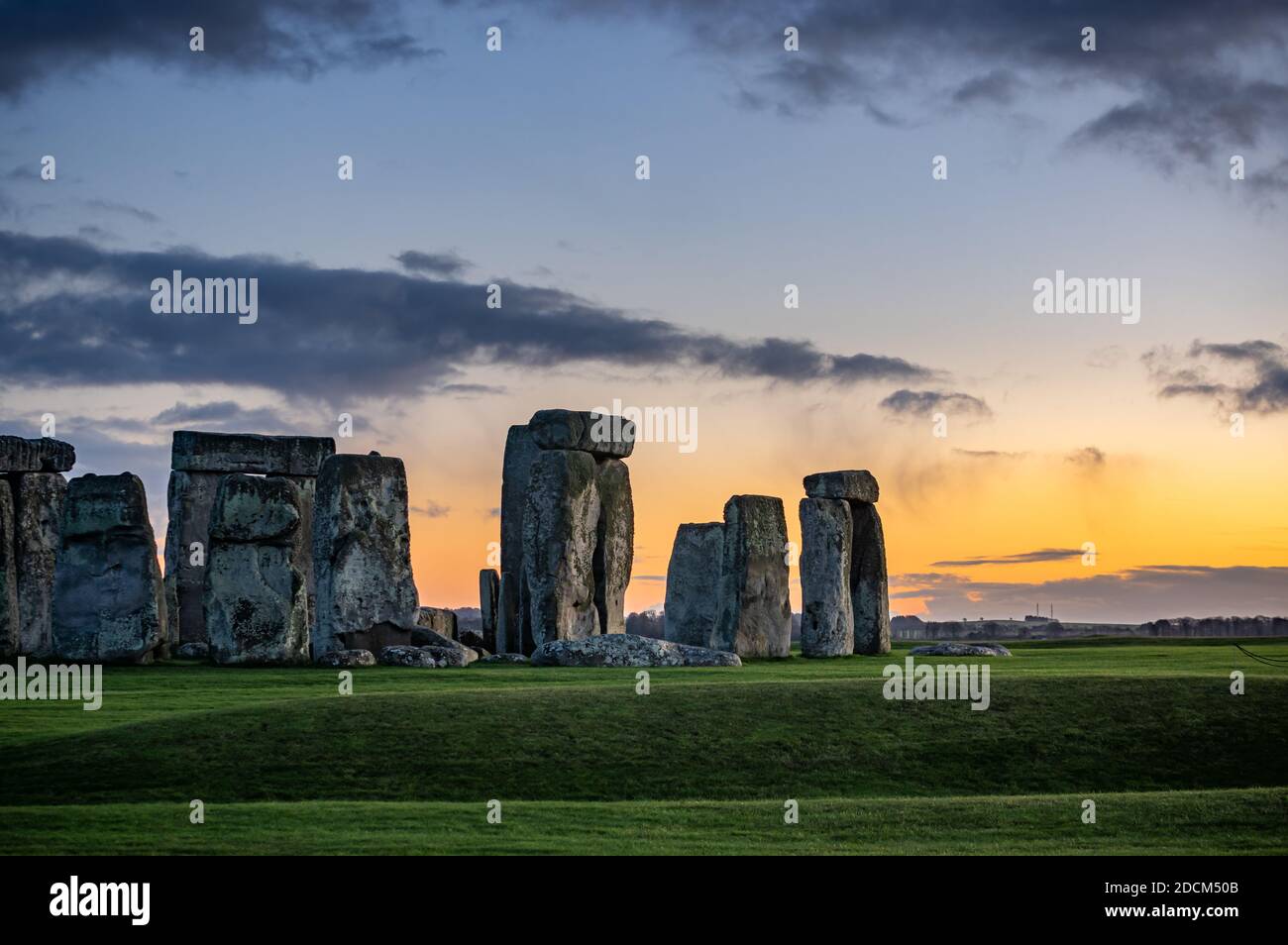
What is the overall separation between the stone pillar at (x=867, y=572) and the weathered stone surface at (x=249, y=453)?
1025 cm

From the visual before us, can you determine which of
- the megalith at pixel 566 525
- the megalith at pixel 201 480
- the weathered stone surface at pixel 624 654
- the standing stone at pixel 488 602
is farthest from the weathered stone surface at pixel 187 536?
the weathered stone surface at pixel 624 654

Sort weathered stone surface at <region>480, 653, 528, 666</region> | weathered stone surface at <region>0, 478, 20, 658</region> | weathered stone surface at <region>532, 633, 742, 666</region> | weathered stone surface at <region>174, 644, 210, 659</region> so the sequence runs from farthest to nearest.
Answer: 1. weathered stone surface at <region>0, 478, 20, 658</region>
2. weathered stone surface at <region>174, 644, 210, 659</region>
3. weathered stone surface at <region>480, 653, 528, 666</region>
4. weathered stone surface at <region>532, 633, 742, 666</region>

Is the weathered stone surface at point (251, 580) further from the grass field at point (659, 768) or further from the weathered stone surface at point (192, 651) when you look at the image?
the grass field at point (659, 768)

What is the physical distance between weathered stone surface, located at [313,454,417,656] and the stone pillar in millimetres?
9101

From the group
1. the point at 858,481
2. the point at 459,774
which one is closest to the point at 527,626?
the point at 858,481

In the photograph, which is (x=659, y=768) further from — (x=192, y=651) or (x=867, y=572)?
(x=867, y=572)

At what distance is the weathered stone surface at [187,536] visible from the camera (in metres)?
33.7

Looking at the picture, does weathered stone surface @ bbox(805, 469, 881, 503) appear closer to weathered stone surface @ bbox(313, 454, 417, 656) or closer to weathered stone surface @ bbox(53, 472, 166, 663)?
weathered stone surface @ bbox(313, 454, 417, 656)

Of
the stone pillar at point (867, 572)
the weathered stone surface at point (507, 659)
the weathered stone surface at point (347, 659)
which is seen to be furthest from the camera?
the stone pillar at point (867, 572)

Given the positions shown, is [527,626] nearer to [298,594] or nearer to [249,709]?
[298,594]

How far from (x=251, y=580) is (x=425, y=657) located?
315 cm

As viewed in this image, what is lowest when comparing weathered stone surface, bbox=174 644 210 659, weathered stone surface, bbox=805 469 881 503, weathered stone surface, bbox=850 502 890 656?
weathered stone surface, bbox=174 644 210 659

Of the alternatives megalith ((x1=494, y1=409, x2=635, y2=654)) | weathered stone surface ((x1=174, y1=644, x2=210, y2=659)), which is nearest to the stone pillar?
megalith ((x1=494, y1=409, x2=635, y2=654))

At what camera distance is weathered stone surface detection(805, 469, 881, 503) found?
31609 mm
